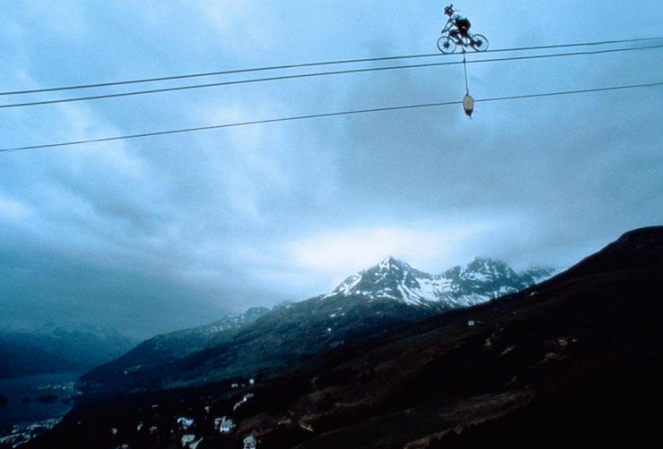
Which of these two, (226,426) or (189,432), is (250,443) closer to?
(226,426)

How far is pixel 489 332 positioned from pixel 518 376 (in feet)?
97.0

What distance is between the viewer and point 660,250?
154 m

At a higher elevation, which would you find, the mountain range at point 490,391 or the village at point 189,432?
the mountain range at point 490,391

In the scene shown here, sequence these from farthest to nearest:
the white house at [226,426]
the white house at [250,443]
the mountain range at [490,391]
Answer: the white house at [226,426] → the white house at [250,443] → the mountain range at [490,391]

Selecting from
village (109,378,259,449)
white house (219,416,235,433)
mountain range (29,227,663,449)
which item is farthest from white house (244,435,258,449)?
white house (219,416,235,433)

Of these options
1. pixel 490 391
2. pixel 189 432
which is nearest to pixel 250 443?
pixel 490 391

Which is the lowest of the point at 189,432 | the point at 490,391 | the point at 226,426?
the point at 189,432

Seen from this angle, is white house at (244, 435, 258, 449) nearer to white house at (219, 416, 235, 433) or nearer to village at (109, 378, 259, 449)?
village at (109, 378, 259, 449)

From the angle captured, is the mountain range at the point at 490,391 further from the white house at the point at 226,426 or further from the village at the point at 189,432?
the white house at the point at 226,426

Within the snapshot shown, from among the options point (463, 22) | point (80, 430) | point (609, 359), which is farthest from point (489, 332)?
point (80, 430)

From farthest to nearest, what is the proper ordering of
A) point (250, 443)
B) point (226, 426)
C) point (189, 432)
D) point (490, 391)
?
1. point (189, 432)
2. point (226, 426)
3. point (250, 443)
4. point (490, 391)

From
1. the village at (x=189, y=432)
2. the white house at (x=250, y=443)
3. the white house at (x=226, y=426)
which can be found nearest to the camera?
the white house at (x=250, y=443)

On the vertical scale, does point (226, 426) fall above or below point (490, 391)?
below

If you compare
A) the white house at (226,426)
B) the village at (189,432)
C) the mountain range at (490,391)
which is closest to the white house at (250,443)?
the village at (189,432)
